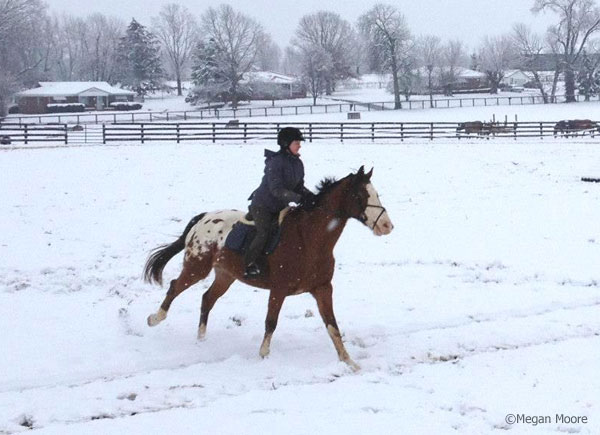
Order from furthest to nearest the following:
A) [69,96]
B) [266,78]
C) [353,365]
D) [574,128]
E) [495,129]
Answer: [266,78] < [69,96] < [574,128] < [495,129] < [353,365]

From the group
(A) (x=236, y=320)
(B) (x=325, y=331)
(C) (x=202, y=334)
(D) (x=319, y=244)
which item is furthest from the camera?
(A) (x=236, y=320)

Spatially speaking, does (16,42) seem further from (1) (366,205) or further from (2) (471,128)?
(1) (366,205)

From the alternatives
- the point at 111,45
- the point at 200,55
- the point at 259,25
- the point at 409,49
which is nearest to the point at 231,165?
the point at 200,55

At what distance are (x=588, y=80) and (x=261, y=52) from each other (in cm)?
4411

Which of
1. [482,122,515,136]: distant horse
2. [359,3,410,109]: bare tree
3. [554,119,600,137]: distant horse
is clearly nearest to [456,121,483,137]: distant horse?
[482,122,515,136]: distant horse

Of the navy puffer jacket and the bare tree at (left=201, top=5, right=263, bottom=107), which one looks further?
the bare tree at (left=201, top=5, right=263, bottom=107)

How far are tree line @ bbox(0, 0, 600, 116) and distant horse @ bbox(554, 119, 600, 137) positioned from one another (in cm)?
3127

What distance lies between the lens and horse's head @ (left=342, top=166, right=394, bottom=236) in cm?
676

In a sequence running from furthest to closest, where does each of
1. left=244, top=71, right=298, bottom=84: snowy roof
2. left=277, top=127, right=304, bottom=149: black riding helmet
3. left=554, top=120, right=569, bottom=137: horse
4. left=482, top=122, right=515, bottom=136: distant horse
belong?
left=244, top=71, right=298, bottom=84: snowy roof
left=554, top=120, right=569, bottom=137: horse
left=482, top=122, right=515, bottom=136: distant horse
left=277, top=127, right=304, bottom=149: black riding helmet

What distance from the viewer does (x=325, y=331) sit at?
803 centimetres

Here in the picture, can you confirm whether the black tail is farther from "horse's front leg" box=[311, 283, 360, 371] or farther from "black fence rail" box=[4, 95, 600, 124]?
"black fence rail" box=[4, 95, 600, 124]

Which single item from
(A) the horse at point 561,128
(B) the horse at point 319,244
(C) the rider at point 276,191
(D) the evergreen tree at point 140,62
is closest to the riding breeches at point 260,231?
(C) the rider at point 276,191

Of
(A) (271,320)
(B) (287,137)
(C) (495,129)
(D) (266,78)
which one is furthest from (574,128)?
(D) (266,78)

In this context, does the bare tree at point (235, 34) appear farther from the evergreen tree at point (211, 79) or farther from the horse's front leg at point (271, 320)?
the horse's front leg at point (271, 320)
